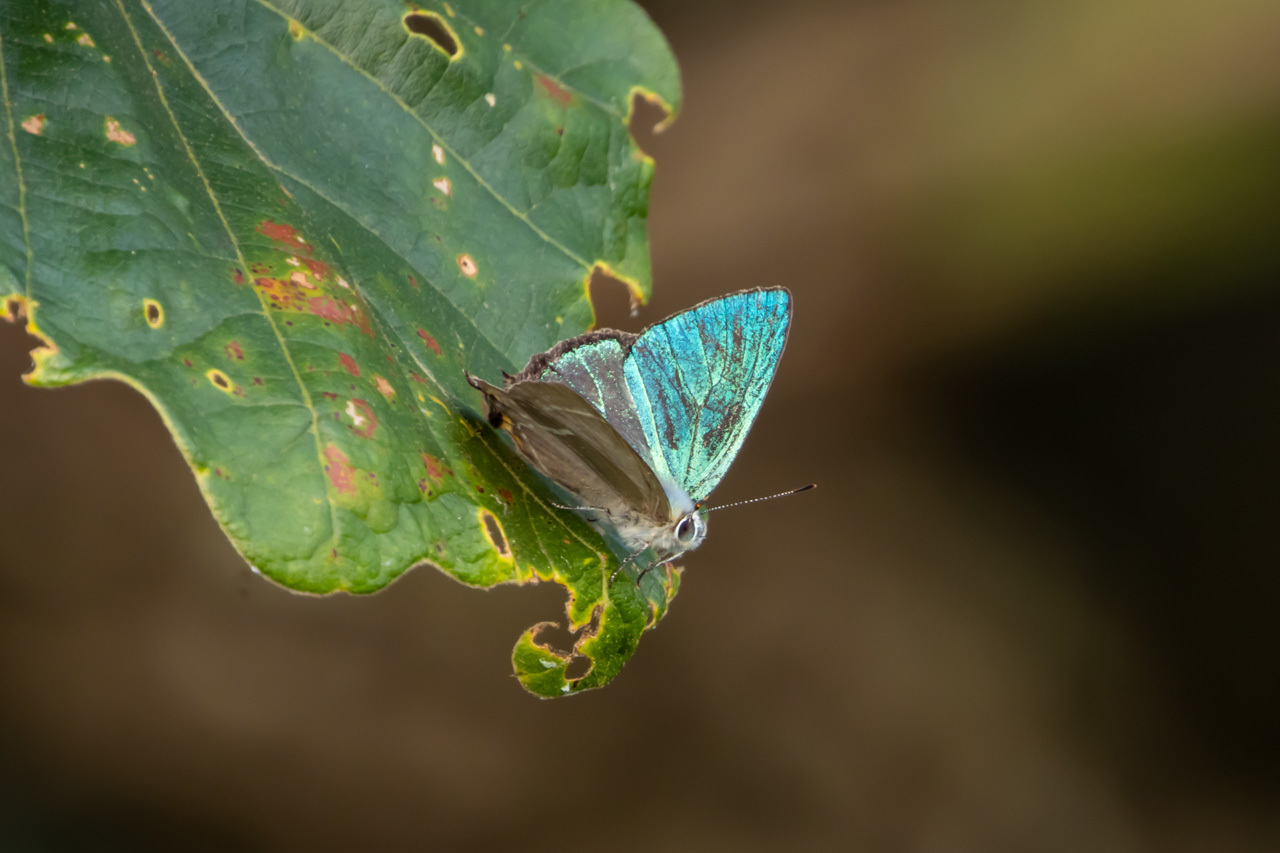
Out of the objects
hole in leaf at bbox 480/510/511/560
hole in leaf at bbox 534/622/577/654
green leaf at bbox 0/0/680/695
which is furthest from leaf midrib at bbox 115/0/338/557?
hole in leaf at bbox 534/622/577/654

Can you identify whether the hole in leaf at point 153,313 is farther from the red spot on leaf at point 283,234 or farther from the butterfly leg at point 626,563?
the butterfly leg at point 626,563

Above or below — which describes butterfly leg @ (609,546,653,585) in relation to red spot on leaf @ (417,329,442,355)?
below

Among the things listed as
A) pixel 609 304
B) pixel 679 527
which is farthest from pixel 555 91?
pixel 609 304

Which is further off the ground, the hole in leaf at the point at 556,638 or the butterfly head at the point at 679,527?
the butterfly head at the point at 679,527

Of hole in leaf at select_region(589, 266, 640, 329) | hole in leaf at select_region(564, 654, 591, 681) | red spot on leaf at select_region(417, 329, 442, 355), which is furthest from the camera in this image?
hole in leaf at select_region(589, 266, 640, 329)

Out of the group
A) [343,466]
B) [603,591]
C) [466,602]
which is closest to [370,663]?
[466,602]

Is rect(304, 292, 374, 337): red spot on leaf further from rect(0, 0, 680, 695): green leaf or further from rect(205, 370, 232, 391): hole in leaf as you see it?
rect(205, 370, 232, 391): hole in leaf

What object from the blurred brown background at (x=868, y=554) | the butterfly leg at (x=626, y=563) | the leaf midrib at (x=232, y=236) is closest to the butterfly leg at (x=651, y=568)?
the butterfly leg at (x=626, y=563)

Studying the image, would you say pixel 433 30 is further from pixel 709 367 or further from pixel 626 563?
pixel 626 563

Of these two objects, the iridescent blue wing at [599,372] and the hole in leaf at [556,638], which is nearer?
the hole in leaf at [556,638]
